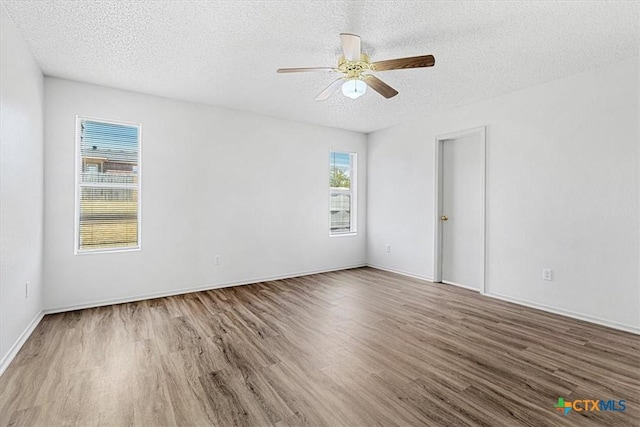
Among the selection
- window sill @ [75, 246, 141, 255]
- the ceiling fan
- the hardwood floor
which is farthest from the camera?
window sill @ [75, 246, 141, 255]

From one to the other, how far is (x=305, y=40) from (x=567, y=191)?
10.3 ft

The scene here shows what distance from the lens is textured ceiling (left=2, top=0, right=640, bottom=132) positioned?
7.11 ft

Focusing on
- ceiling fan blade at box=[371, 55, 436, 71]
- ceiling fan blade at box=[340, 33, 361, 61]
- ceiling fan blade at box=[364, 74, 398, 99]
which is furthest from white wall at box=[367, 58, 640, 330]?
ceiling fan blade at box=[340, 33, 361, 61]

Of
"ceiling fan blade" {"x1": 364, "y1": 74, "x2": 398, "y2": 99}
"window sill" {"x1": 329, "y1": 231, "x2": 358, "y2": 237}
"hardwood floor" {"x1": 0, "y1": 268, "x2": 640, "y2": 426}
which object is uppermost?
"ceiling fan blade" {"x1": 364, "y1": 74, "x2": 398, "y2": 99}

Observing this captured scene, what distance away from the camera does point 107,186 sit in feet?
12.2

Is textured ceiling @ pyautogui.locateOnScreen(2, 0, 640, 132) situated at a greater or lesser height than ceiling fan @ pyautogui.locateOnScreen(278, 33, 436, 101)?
greater

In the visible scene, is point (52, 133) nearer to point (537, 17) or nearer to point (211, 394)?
point (211, 394)

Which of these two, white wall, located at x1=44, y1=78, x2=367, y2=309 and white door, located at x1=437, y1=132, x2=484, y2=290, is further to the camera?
white door, located at x1=437, y1=132, x2=484, y2=290

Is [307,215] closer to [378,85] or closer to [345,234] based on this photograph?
[345,234]

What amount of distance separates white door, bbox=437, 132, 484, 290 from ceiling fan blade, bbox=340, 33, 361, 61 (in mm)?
2523

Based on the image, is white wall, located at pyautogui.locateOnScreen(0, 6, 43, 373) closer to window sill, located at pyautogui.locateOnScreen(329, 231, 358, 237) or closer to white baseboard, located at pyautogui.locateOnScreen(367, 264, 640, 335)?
window sill, located at pyautogui.locateOnScreen(329, 231, 358, 237)

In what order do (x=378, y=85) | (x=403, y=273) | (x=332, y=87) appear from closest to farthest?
(x=378, y=85) < (x=332, y=87) < (x=403, y=273)

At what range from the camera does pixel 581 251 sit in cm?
319

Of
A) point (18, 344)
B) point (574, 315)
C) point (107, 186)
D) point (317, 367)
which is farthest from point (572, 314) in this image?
point (107, 186)
